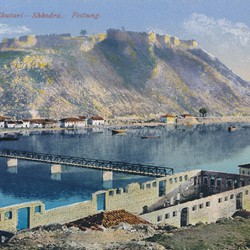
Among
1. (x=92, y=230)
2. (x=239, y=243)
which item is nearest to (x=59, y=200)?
(x=92, y=230)

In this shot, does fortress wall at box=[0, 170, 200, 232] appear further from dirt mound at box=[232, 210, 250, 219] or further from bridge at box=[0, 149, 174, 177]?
bridge at box=[0, 149, 174, 177]

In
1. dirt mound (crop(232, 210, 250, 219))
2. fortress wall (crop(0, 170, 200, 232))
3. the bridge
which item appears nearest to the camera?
fortress wall (crop(0, 170, 200, 232))

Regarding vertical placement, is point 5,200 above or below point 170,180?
below

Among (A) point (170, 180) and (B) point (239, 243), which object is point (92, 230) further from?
(A) point (170, 180)

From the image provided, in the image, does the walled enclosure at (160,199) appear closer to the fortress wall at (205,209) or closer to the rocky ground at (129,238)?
the fortress wall at (205,209)

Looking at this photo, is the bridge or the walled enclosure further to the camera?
the bridge

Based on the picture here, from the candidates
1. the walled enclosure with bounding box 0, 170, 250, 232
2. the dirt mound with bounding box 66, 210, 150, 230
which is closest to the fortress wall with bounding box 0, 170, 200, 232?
the walled enclosure with bounding box 0, 170, 250, 232
